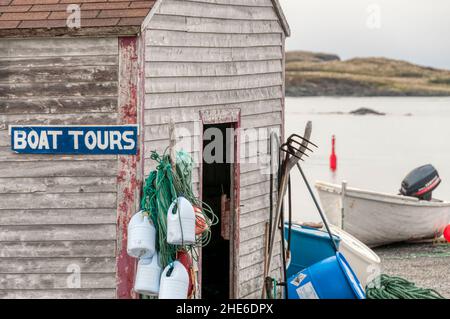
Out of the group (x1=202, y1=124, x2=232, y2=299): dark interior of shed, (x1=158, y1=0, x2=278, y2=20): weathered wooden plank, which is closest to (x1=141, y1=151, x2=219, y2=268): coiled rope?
(x1=158, y1=0, x2=278, y2=20): weathered wooden plank

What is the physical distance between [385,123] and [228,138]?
81383 mm

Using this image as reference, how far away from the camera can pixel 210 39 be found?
37.6 feet

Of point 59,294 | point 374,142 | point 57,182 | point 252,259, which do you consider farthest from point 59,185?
point 374,142

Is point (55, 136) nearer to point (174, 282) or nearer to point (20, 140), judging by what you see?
point (20, 140)

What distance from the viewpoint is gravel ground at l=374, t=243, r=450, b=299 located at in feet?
57.3

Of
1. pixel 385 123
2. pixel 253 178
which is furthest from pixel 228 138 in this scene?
pixel 385 123

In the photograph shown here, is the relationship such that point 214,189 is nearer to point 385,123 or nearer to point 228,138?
point 228,138

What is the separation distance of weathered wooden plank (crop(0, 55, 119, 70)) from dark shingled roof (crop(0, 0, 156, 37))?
0.81ft

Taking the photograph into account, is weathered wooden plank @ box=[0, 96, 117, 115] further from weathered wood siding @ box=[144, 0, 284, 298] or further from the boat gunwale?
the boat gunwale

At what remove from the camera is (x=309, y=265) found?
47.0 ft

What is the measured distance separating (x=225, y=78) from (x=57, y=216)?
2.63 m

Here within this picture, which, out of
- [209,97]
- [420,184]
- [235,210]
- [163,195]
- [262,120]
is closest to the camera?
[163,195]

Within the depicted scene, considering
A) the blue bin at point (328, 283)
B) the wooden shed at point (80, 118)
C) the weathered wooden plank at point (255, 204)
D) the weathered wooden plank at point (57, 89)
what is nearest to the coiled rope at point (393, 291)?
the blue bin at point (328, 283)

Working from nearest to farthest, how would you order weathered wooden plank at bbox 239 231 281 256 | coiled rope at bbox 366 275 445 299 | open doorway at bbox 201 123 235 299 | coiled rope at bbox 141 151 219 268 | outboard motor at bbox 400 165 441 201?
coiled rope at bbox 141 151 219 268
weathered wooden plank at bbox 239 231 281 256
open doorway at bbox 201 123 235 299
coiled rope at bbox 366 275 445 299
outboard motor at bbox 400 165 441 201
